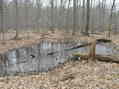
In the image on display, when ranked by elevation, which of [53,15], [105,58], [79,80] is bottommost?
[79,80]

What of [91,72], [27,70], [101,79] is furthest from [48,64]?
[101,79]

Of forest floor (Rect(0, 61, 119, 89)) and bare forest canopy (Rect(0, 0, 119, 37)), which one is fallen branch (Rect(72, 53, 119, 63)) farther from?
bare forest canopy (Rect(0, 0, 119, 37))

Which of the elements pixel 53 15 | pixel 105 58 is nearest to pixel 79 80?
pixel 105 58

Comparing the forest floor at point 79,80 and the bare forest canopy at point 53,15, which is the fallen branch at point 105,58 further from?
the bare forest canopy at point 53,15

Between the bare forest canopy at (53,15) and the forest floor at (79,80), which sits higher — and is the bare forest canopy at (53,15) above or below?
above

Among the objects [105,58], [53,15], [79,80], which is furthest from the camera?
[53,15]

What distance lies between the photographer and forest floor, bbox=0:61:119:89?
558 centimetres

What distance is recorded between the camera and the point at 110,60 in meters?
8.28

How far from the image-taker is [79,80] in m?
6.09

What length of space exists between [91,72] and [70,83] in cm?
148

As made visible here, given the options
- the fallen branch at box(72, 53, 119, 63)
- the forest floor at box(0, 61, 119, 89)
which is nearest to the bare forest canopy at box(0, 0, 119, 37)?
the fallen branch at box(72, 53, 119, 63)

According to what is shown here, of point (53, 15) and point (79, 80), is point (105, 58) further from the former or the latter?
point (53, 15)

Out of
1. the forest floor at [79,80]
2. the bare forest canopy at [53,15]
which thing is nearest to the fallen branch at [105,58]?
the forest floor at [79,80]

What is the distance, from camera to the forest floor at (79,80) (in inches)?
220
